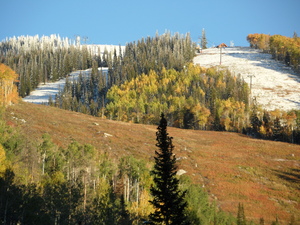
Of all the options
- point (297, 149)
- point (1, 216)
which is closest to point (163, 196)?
point (1, 216)

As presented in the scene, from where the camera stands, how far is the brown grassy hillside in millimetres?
61094

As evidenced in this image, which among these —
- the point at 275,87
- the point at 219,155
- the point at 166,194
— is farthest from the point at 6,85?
the point at 275,87

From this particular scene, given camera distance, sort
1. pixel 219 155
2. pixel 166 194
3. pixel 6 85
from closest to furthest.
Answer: pixel 166 194 → pixel 219 155 → pixel 6 85

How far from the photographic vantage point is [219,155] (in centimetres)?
8412

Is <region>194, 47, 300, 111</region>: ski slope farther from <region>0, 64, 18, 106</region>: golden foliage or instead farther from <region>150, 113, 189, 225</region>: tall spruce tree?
<region>150, 113, 189, 225</region>: tall spruce tree

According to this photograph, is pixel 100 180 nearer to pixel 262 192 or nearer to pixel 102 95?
pixel 262 192

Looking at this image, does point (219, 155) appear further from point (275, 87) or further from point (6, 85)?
point (275, 87)

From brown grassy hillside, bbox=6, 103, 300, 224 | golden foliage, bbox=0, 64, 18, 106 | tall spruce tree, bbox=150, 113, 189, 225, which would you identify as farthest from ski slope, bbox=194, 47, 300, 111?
tall spruce tree, bbox=150, 113, 189, 225

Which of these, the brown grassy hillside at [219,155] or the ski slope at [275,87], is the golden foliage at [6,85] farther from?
the ski slope at [275,87]

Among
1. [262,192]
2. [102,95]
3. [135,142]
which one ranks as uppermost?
[102,95]

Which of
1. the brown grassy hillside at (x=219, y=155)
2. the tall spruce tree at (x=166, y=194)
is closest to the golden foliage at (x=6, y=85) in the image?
the brown grassy hillside at (x=219, y=155)

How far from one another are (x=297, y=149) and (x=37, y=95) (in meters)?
147

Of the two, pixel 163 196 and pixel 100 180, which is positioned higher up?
pixel 163 196

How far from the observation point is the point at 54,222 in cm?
4409
